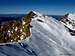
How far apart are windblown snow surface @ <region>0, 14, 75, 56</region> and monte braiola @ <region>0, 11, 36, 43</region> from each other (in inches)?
9.3

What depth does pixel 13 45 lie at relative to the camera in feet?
23.5

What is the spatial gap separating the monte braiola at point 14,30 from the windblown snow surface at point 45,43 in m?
0.24

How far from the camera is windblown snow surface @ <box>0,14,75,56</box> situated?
23.6ft

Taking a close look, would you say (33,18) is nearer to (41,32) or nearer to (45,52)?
(41,32)

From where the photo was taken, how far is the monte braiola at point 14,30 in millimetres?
7887

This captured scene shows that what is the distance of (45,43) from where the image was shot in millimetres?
7895

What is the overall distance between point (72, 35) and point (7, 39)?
231 centimetres

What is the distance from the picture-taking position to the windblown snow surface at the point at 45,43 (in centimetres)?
719

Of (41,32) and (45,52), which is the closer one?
(45,52)

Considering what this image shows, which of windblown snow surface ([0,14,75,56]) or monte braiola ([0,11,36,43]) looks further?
monte braiola ([0,11,36,43])

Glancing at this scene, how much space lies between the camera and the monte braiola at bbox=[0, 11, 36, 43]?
25.9 ft

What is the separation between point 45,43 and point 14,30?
1.16m

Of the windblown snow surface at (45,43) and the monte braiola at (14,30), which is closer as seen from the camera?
the windblown snow surface at (45,43)

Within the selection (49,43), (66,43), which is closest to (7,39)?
(49,43)
